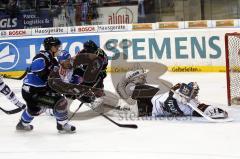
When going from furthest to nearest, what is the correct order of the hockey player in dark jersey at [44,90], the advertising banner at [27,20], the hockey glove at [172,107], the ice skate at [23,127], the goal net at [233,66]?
the advertising banner at [27,20], the goal net at [233,66], the hockey glove at [172,107], the ice skate at [23,127], the hockey player in dark jersey at [44,90]

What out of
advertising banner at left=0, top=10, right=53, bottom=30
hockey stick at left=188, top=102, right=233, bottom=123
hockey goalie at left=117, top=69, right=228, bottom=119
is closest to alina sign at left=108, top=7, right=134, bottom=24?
advertising banner at left=0, top=10, right=53, bottom=30

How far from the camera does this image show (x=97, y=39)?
446 inches

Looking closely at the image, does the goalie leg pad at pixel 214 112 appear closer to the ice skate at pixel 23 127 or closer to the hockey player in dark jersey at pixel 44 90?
the hockey player in dark jersey at pixel 44 90

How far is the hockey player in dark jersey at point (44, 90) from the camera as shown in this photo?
5.70 meters

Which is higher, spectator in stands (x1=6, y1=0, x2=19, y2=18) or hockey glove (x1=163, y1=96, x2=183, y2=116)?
spectator in stands (x1=6, y1=0, x2=19, y2=18)

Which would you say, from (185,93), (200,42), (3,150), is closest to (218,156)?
(185,93)

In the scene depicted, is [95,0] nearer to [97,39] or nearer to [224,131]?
[97,39]

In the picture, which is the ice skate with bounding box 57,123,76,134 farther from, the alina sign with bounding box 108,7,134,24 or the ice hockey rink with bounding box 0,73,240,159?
the alina sign with bounding box 108,7,134,24

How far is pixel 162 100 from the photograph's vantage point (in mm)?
6504

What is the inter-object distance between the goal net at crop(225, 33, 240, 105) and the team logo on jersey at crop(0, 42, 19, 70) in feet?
16.7

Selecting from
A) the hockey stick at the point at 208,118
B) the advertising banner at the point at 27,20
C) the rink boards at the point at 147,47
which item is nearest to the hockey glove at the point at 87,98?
the hockey stick at the point at 208,118

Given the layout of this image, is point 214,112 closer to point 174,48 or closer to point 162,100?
point 162,100

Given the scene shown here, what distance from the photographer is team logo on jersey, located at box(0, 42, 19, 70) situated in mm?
11398

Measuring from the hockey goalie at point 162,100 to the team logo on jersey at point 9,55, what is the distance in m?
4.77
